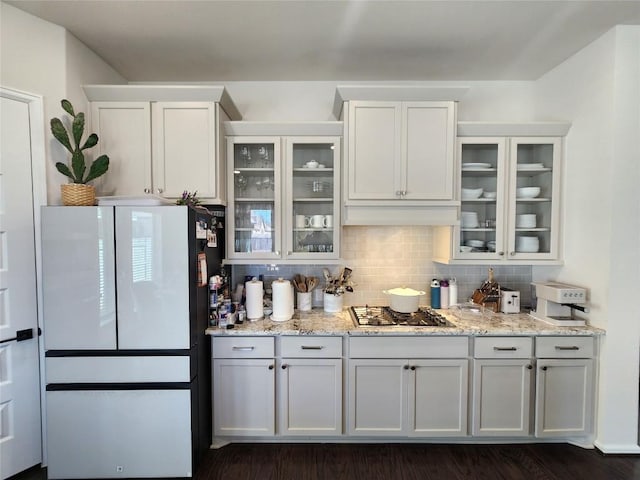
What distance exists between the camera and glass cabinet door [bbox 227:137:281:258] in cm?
237

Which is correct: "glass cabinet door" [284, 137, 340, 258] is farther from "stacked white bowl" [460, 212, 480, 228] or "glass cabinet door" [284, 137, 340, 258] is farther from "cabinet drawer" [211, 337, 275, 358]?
"stacked white bowl" [460, 212, 480, 228]

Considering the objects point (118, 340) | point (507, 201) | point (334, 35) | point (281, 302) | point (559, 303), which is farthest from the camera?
point (507, 201)

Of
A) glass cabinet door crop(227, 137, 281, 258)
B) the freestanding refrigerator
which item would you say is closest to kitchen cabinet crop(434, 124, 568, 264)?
glass cabinet door crop(227, 137, 281, 258)

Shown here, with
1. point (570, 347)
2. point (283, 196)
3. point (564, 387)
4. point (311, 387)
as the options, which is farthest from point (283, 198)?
point (564, 387)

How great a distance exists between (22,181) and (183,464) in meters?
2.03

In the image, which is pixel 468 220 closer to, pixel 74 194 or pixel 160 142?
pixel 160 142

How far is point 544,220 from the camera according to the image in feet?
7.97

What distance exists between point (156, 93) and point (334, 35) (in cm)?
134

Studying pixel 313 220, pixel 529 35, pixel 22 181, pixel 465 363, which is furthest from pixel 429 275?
pixel 22 181

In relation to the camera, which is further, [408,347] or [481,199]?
[481,199]

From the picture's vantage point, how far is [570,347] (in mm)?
2098

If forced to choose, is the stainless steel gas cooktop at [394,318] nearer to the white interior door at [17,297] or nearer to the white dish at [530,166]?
the white dish at [530,166]

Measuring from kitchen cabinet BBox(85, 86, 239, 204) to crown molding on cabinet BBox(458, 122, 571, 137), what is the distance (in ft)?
6.30

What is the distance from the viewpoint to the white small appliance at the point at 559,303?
213 centimetres
